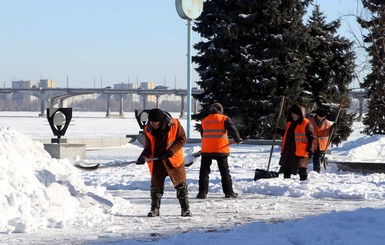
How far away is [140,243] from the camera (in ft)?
24.0

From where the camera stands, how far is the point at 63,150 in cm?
2108

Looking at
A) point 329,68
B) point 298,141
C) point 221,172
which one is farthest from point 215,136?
point 329,68

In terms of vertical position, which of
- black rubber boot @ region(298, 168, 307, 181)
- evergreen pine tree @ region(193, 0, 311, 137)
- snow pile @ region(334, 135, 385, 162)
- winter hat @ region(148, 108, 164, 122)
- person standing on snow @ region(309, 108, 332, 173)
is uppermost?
evergreen pine tree @ region(193, 0, 311, 137)

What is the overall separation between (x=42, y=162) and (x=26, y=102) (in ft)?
580

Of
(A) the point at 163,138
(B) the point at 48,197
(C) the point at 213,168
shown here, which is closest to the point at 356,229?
(A) the point at 163,138

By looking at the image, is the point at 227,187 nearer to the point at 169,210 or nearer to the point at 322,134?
the point at 169,210

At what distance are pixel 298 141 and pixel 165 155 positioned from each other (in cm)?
454

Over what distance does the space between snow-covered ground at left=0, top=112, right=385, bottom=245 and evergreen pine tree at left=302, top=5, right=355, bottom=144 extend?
19544mm

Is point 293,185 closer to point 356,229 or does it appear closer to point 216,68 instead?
point 356,229

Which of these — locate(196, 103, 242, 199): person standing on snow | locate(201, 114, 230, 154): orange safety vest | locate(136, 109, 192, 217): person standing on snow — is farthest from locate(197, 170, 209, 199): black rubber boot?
locate(136, 109, 192, 217): person standing on snow

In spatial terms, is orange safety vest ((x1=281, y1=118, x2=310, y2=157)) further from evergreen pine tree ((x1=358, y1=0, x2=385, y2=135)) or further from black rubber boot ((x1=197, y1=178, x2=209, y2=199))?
evergreen pine tree ((x1=358, y1=0, x2=385, y2=135))

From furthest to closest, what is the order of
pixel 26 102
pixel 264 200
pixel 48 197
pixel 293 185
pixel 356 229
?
pixel 26 102 < pixel 293 185 < pixel 264 200 < pixel 48 197 < pixel 356 229

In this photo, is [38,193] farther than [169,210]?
No

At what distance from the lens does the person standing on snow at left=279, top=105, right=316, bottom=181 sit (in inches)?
527
